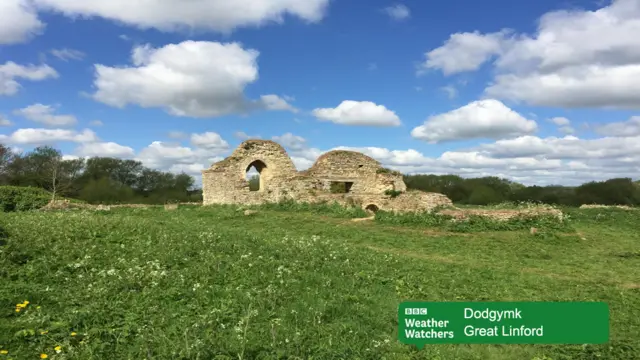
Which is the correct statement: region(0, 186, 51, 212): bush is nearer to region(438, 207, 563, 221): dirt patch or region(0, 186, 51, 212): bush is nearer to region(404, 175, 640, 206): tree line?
region(438, 207, 563, 221): dirt patch

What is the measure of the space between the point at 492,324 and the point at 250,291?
3345mm

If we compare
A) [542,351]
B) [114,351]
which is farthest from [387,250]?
[114,351]

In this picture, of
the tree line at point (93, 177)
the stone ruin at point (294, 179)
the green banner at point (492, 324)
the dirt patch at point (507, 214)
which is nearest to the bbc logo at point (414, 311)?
the green banner at point (492, 324)

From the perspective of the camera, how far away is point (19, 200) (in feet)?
73.8

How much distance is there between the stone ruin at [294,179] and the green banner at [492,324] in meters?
16.6

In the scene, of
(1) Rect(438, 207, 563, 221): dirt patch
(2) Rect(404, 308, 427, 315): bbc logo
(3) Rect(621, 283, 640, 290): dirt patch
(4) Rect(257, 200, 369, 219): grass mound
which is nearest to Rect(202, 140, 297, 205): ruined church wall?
(4) Rect(257, 200, 369, 219): grass mound

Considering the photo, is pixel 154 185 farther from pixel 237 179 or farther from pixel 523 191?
pixel 523 191

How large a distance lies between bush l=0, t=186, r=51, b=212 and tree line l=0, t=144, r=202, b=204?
9.36 m

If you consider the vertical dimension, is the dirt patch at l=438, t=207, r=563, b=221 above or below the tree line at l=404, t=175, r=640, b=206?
below

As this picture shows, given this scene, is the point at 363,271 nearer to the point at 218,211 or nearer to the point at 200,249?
the point at 200,249

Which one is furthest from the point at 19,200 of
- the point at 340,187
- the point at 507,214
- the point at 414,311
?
the point at 414,311

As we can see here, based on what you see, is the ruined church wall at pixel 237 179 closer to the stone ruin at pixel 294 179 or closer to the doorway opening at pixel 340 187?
the stone ruin at pixel 294 179

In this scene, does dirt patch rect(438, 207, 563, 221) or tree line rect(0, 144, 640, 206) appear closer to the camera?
dirt patch rect(438, 207, 563, 221)

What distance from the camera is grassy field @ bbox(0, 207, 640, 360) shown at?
4637mm
